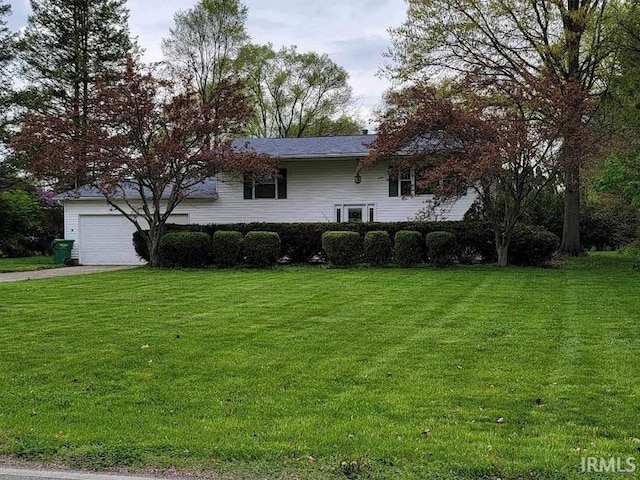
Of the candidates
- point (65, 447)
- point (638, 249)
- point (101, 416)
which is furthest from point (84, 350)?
point (638, 249)

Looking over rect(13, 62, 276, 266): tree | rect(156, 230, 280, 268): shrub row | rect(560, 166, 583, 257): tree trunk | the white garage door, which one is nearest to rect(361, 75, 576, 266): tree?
rect(156, 230, 280, 268): shrub row

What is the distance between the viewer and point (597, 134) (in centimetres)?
1666

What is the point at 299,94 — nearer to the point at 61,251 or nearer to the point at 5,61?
the point at 5,61

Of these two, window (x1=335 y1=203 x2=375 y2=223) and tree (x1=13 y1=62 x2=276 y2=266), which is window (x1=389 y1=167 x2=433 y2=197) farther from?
tree (x1=13 y1=62 x2=276 y2=266)

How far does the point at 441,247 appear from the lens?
17484 mm

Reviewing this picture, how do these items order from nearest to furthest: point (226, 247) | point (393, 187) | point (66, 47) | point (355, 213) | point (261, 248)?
point (261, 248)
point (226, 247)
point (393, 187)
point (355, 213)
point (66, 47)

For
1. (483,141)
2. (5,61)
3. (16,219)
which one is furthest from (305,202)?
(5,61)

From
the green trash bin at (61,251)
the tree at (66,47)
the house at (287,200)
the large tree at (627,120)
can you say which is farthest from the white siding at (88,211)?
the large tree at (627,120)

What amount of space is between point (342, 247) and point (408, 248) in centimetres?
195

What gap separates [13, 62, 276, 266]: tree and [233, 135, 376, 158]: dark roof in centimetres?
264

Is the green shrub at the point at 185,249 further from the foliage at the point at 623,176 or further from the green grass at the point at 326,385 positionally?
the foliage at the point at 623,176

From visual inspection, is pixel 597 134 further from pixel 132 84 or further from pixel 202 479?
pixel 202 479

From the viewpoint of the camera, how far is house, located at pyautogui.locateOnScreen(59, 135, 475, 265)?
22.3 metres

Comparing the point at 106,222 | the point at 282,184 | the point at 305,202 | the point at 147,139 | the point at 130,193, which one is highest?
the point at 147,139
